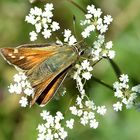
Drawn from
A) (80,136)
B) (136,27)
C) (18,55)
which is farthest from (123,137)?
(18,55)

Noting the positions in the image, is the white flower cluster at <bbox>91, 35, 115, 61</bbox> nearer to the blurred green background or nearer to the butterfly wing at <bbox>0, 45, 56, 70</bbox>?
the butterfly wing at <bbox>0, 45, 56, 70</bbox>

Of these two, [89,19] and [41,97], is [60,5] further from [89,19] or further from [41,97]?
[41,97]

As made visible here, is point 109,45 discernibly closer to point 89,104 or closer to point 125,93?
point 125,93

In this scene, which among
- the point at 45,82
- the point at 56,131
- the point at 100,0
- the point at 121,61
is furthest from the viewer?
the point at 100,0

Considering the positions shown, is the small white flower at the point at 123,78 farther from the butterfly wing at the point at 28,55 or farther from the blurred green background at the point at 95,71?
the blurred green background at the point at 95,71

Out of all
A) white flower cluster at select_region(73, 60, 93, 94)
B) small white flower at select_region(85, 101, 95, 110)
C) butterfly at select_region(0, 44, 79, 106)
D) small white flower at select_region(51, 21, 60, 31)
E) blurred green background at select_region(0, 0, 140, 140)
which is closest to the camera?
butterfly at select_region(0, 44, 79, 106)

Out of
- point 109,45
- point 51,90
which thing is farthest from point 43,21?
point 51,90

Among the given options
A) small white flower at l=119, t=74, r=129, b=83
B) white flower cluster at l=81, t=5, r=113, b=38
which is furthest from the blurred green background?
small white flower at l=119, t=74, r=129, b=83
